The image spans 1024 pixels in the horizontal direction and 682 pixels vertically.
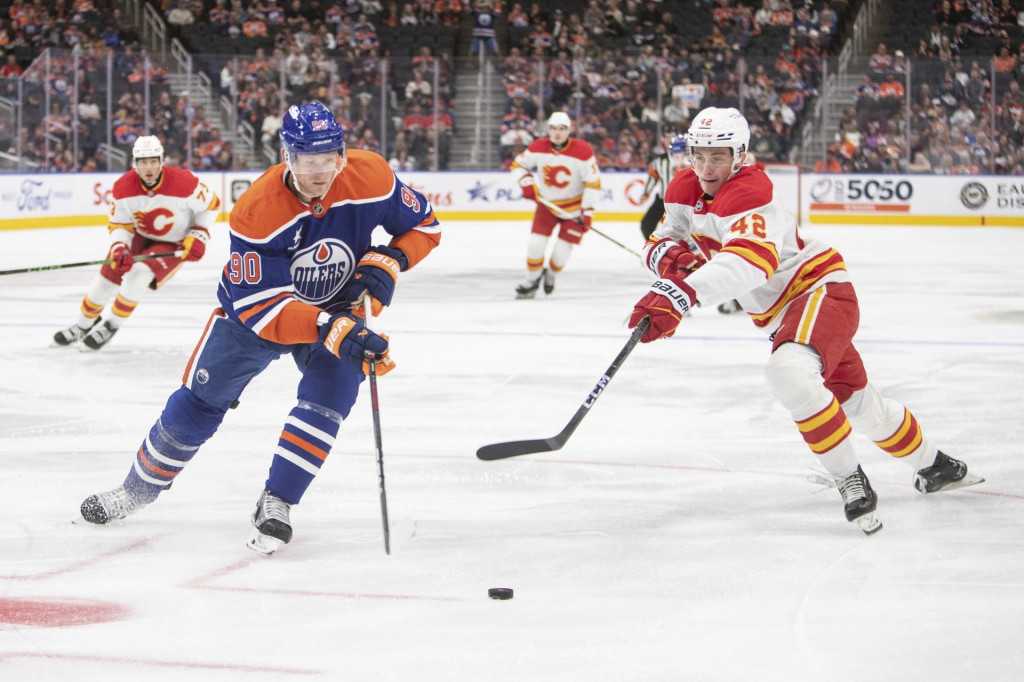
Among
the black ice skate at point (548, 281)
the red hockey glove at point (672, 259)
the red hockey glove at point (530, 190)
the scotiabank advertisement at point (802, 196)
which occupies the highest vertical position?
the red hockey glove at point (672, 259)

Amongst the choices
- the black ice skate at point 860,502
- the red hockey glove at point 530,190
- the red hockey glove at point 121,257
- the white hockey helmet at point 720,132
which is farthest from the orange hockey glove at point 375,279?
the red hockey glove at point 530,190

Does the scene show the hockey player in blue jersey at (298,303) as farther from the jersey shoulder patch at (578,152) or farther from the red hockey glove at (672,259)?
the jersey shoulder patch at (578,152)

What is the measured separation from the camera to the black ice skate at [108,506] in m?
3.24

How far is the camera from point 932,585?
9.30 feet

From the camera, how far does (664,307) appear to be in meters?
3.02

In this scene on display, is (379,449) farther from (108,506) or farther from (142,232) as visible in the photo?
(142,232)

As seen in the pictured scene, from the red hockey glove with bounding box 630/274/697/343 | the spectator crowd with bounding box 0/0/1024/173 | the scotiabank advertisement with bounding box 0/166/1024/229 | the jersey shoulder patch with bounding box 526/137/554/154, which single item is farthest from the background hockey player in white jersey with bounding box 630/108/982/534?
the scotiabank advertisement with bounding box 0/166/1024/229

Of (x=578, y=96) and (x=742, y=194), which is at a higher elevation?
(x=742, y=194)

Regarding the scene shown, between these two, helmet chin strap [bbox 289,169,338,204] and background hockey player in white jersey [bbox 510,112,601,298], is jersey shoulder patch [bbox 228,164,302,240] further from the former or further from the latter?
background hockey player in white jersey [bbox 510,112,601,298]

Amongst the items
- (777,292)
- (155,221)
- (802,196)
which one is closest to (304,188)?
(777,292)

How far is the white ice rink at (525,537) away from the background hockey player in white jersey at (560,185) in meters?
2.49

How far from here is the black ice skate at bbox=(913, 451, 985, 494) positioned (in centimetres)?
356

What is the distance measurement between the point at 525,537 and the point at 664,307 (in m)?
0.66

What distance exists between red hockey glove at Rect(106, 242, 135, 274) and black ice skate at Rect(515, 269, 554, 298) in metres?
2.76
